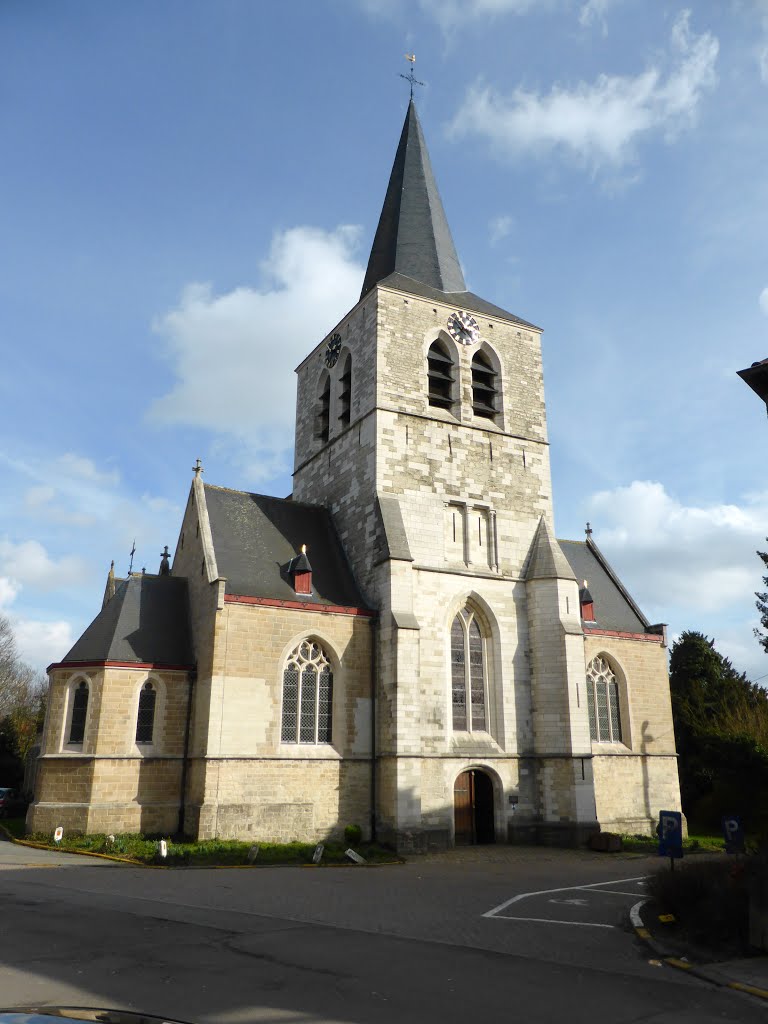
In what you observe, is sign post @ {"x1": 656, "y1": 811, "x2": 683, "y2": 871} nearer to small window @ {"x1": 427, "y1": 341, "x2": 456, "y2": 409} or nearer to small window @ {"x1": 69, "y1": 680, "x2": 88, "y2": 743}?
small window @ {"x1": 69, "y1": 680, "x2": 88, "y2": 743}

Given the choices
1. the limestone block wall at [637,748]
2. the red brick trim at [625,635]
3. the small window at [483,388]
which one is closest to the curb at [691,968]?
the limestone block wall at [637,748]

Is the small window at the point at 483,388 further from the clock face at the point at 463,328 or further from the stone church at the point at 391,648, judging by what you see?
the clock face at the point at 463,328

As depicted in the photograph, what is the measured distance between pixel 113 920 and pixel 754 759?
1586 centimetres

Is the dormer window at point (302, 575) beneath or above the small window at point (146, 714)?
above

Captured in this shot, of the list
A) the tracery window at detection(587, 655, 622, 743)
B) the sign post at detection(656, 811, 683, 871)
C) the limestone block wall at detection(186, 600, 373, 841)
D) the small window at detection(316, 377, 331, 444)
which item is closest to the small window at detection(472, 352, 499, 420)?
the small window at detection(316, 377, 331, 444)

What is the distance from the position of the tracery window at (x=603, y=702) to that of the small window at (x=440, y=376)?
931 cm

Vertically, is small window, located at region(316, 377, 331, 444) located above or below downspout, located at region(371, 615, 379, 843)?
above

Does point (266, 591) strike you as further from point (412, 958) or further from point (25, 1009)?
point (25, 1009)

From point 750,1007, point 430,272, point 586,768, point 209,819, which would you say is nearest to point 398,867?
point 209,819

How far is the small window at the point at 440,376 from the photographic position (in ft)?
80.2

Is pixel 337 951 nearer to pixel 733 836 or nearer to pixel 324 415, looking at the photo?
pixel 733 836

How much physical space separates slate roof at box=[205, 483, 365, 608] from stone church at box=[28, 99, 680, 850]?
0.24 feet

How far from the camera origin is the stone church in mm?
18938

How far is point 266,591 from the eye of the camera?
2053cm
